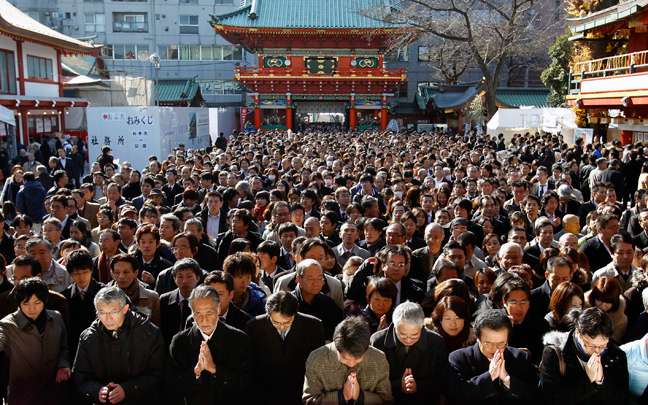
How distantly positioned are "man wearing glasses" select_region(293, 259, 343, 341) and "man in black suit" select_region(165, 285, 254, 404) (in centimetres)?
84

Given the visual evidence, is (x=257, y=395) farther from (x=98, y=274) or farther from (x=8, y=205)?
(x=8, y=205)

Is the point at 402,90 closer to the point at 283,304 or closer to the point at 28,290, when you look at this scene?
the point at 283,304

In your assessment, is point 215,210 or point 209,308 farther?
point 215,210

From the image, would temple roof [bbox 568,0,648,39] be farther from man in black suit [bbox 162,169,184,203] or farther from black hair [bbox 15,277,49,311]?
black hair [bbox 15,277,49,311]

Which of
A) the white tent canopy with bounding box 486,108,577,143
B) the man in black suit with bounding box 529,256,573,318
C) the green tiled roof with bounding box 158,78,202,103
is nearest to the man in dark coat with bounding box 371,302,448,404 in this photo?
the man in black suit with bounding box 529,256,573,318

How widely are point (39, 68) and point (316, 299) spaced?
78.6 ft

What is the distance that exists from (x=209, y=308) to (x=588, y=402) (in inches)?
94.2

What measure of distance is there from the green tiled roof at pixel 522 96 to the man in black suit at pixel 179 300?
32.1 metres

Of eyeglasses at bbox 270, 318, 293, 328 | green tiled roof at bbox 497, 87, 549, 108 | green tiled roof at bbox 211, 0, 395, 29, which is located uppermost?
green tiled roof at bbox 211, 0, 395, 29

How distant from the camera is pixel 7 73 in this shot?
21578 millimetres

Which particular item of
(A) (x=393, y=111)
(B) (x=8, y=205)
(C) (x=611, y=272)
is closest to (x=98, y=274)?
(B) (x=8, y=205)

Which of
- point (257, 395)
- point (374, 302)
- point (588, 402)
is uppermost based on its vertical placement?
point (374, 302)

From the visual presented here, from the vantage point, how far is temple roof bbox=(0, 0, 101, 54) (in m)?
19.6

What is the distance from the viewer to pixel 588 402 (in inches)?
138
